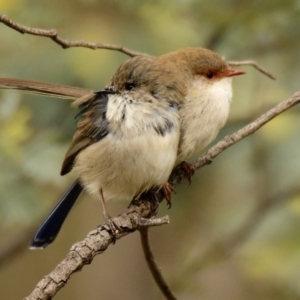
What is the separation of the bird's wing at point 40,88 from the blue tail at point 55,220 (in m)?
0.47

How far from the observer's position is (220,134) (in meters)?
3.92

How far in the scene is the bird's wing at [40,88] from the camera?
299 cm

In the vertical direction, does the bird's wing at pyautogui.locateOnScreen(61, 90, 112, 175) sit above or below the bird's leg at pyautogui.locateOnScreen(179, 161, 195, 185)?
above

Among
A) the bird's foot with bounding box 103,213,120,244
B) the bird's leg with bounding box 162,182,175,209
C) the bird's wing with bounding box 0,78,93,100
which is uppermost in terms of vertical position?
the bird's wing with bounding box 0,78,93,100

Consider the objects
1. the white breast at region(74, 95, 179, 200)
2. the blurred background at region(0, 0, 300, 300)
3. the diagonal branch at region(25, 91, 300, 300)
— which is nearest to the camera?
the diagonal branch at region(25, 91, 300, 300)

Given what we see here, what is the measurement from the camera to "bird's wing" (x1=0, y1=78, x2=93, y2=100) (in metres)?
2.99

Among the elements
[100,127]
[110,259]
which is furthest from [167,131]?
[110,259]

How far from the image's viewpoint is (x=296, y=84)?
3.90 metres

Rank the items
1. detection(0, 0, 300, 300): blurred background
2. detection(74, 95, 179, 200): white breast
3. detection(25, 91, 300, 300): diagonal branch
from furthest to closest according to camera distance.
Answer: detection(0, 0, 300, 300): blurred background, detection(74, 95, 179, 200): white breast, detection(25, 91, 300, 300): diagonal branch

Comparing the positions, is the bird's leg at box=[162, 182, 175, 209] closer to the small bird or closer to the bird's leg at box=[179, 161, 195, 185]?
the small bird

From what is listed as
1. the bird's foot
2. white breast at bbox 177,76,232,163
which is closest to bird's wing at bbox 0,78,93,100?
white breast at bbox 177,76,232,163

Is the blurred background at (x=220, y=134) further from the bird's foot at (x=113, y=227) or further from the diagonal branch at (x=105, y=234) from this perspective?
the bird's foot at (x=113, y=227)

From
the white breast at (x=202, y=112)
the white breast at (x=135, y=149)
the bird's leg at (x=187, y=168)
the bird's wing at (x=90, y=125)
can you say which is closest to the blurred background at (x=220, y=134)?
the bird's wing at (x=90, y=125)

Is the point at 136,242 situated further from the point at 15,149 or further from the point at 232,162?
the point at 15,149
